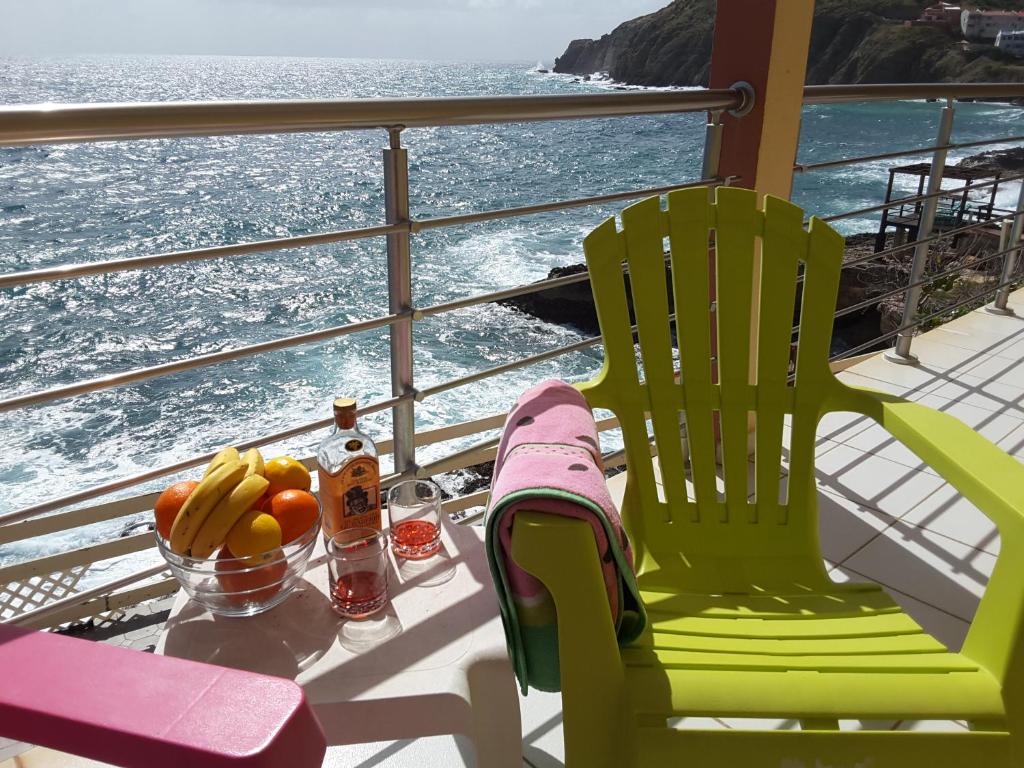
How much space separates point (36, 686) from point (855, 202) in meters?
23.7

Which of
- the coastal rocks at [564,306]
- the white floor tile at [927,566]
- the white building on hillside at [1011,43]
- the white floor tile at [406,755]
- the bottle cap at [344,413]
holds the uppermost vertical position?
the white building on hillside at [1011,43]

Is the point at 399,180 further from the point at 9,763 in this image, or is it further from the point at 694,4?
the point at 694,4

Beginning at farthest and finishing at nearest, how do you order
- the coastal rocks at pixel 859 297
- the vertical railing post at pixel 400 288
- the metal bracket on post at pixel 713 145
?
the coastal rocks at pixel 859 297 < the metal bracket on post at pixel 713 145 < the vertical railing post at pixel 400 288

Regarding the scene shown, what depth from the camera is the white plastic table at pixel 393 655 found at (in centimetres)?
93

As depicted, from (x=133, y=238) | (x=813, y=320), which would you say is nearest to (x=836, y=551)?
(x=813, y=320)

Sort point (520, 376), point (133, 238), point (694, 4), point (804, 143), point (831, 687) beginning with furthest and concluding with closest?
1. point (804, 143)
2. point (694, 4)
3. point (133, 238)
4. point (520, 376)
5. point (831, 687)

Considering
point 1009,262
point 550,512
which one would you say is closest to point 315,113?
point 550,512

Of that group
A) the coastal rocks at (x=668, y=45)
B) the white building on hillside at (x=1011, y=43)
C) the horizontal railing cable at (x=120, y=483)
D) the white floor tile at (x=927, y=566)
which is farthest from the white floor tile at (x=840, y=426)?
the coastal rocks at (x=668, y=45)

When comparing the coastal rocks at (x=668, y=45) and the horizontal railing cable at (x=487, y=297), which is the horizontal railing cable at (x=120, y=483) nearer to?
the horizontal railing cable at (x=487, y=297)

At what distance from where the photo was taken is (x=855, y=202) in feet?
70.6

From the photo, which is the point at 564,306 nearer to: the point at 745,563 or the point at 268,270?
the point at 268,270

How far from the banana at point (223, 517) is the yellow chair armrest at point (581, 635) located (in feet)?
1.13

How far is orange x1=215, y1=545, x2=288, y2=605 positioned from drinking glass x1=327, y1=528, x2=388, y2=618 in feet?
0.25

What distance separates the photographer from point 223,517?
957 millimetres
